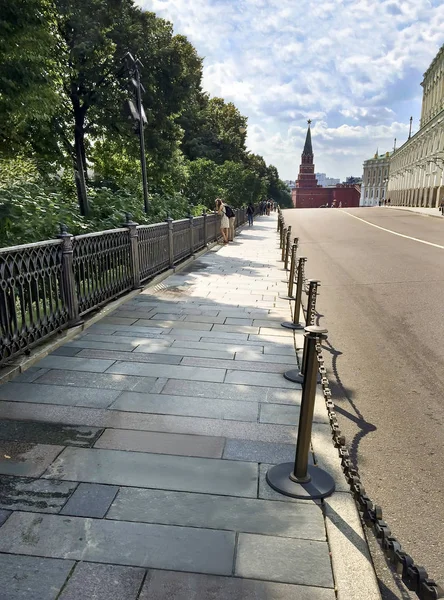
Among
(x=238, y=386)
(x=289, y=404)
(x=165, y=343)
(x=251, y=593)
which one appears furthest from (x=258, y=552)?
(x=165, y=343)

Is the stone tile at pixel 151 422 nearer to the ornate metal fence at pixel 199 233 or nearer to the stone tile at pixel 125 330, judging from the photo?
the stone tile at pixel 125 330

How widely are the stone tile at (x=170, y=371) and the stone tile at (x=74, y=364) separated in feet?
0.41

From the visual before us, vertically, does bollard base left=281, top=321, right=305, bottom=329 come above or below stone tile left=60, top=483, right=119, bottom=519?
below

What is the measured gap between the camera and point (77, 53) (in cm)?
1483

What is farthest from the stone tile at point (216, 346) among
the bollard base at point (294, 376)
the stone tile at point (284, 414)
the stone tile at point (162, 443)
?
the stone tile at point (162, 443)

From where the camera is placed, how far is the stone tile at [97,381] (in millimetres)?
4082

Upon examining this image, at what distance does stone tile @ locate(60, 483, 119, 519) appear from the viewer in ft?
7.98

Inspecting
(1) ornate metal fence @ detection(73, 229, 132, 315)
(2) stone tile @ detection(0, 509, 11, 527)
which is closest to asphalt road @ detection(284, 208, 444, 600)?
(2) stone tile @ detection(0, 509, 11, 527)

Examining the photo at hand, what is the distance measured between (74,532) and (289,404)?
6.88ft

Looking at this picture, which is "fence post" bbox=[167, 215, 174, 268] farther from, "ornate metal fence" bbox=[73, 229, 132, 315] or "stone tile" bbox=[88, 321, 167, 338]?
"stone tile" bbox=[88, 321, 167, 338]

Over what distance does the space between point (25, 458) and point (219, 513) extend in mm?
1434

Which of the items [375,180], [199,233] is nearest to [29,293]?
[199,233]

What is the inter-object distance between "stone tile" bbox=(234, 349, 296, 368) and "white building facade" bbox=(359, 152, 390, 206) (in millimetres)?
142288

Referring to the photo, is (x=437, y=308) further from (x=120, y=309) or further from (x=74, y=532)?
(x=74, y=532)
